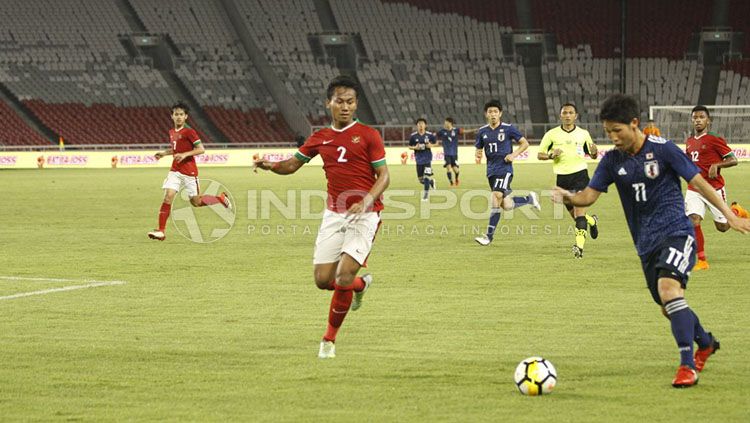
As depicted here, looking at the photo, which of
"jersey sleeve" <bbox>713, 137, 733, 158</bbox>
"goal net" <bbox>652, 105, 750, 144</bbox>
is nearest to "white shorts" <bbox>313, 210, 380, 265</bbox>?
"jersey sleeve" <bbox>713, 137, 733, 158</bbox>

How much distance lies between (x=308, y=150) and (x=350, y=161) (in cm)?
51

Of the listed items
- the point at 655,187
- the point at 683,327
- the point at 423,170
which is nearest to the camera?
the point at 683,327

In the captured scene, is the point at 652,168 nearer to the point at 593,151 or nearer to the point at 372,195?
the point at 372,195

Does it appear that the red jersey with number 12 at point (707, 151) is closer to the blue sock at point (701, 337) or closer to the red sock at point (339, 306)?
the blue sock at point (701, 337)

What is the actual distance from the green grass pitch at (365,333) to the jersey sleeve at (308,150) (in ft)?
5.31

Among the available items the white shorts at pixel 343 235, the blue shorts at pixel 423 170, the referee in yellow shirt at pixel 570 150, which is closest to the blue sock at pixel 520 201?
the referee in yellow shirt at pixel 570 150

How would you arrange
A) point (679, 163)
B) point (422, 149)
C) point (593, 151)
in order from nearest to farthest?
1. point (679, 163)
2. point (593, 151)
3. point (422, 149)

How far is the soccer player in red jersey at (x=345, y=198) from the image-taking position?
28.8 feet

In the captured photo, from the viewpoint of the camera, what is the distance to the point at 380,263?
15.7m

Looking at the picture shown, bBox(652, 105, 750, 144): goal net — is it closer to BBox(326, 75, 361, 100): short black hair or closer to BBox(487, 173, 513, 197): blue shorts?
BBox(487, 173, 513, 197): blue shorts

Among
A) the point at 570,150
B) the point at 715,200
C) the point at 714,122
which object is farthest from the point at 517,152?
the point at 714,122

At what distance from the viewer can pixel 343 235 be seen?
8969 millimetres

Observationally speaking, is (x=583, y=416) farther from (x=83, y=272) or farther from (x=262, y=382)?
(x=83, y=272)

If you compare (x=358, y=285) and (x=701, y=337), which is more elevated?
(x=358, y=285)
